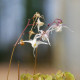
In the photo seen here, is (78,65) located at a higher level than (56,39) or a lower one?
lower

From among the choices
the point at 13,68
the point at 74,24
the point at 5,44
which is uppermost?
the point at 74,24

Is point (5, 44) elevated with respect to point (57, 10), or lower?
lower

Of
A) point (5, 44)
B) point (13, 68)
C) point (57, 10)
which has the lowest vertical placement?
point (13, 68)

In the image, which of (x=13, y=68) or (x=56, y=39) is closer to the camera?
(x=13, y=68)

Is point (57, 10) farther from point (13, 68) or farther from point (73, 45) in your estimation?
point (13, 68)

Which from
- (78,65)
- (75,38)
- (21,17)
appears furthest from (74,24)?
(21,17)

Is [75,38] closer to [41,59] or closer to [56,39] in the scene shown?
[56,39]

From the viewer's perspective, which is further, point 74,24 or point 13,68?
point 74,24

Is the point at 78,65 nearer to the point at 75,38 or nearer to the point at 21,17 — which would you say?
the point at 75,38

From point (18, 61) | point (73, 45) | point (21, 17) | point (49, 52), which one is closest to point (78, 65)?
point (73, 45)
